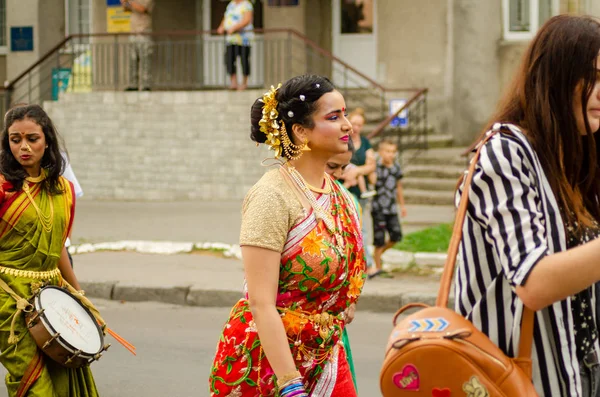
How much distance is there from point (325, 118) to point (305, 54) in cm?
1626

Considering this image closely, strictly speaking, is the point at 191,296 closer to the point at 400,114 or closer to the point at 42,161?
the point at 42,161

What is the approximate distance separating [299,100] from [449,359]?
1.65 meters

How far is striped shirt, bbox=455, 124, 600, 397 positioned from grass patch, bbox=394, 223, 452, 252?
31.9ft

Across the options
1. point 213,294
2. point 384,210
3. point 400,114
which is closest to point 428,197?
point 400,114

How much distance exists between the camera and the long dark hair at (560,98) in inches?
100

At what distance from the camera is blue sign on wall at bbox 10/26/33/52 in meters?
23.1

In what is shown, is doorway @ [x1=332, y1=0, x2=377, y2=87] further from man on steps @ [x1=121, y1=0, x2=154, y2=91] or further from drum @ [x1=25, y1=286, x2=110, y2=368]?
drum @ [x1=25, y1=286, x2=110, y2=368]

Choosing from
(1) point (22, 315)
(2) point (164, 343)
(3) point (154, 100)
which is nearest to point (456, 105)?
(3) point (154, 100)

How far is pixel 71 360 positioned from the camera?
522 cm

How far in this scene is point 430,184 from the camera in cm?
1784

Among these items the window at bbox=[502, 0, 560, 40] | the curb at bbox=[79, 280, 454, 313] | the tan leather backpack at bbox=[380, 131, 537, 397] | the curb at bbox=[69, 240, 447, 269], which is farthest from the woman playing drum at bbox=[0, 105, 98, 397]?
the window at bbox=[502, 0, 560, 40]

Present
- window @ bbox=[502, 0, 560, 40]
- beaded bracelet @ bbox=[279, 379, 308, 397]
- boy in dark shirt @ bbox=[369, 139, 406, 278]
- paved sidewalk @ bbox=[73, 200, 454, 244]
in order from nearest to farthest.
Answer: beaded bracelet @ bbox=[279, 379, 308, 397]
boy in dark shirt @ bbox=[369, 139, 406, 278]
paved sidewalk @ bbox=[73, 200, 454, 244]
window @ bbox=[502, 0, 560, 40]

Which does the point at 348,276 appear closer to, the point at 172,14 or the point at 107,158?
the point at 107,158

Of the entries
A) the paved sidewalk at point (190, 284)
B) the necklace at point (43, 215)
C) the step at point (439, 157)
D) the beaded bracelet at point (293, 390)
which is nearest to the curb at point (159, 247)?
the paved sidewalk at point (190, 284)
